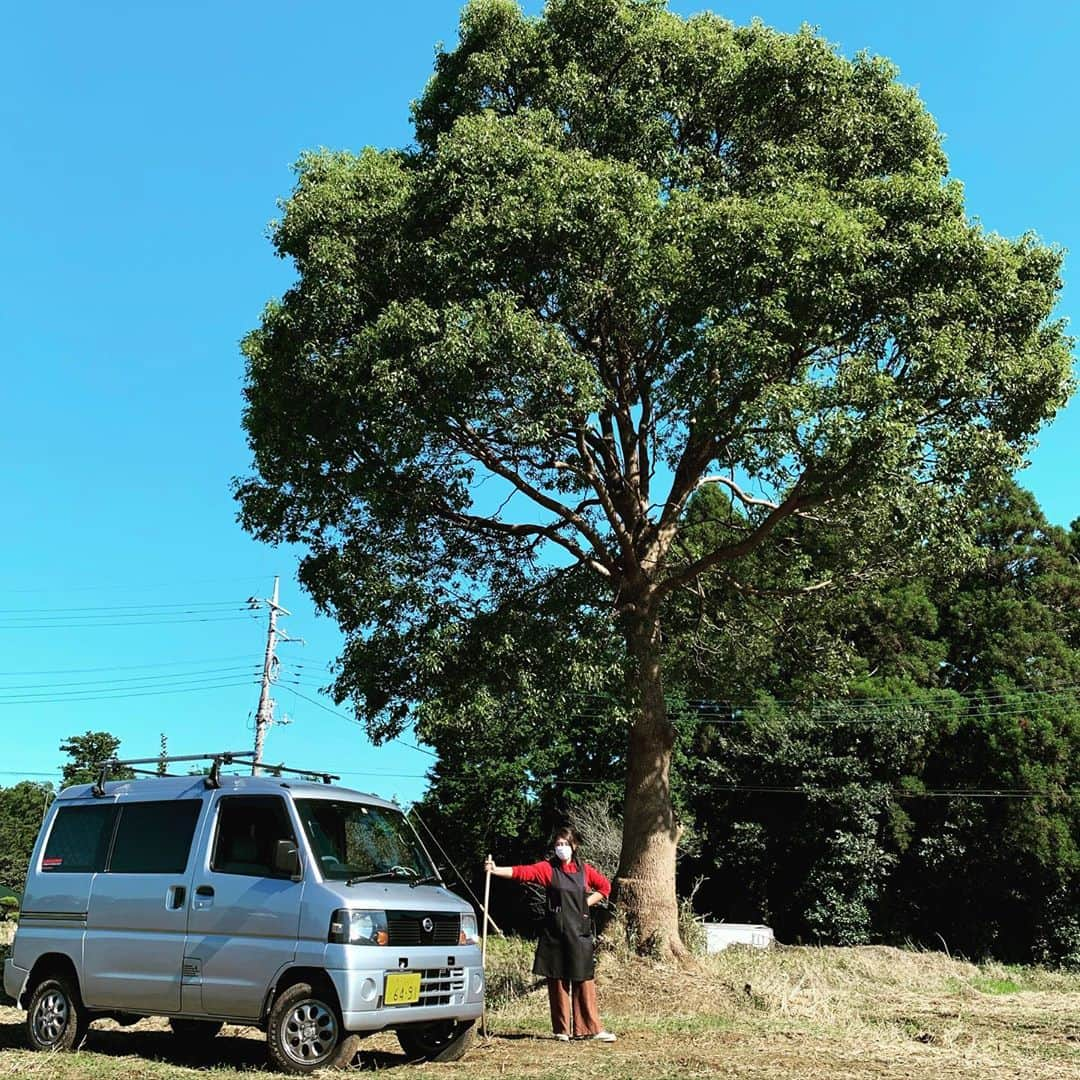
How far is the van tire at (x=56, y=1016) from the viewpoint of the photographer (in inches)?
356

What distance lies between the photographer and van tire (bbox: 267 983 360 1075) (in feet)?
25.5

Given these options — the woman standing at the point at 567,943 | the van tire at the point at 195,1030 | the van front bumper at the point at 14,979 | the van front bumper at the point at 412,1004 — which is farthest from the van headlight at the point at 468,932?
the van front bumper at the point at 14,979

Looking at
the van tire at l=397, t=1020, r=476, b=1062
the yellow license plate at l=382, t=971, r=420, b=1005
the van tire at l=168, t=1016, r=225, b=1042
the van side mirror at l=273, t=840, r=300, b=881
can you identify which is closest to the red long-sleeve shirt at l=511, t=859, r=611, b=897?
the van tire at l=397, t=1020, r=476, b=1062

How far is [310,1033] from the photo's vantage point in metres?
7.84

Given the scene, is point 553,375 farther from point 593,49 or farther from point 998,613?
point 998,613

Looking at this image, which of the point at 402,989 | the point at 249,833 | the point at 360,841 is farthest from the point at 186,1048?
the point at 402,989

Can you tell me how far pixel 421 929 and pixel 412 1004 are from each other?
55 centimetres

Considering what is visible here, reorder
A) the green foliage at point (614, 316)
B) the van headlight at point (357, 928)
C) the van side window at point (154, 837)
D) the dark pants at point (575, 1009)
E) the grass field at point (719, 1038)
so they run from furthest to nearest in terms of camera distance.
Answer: the green foliage at point (614, 316), the dark pants at point (575, 1009), the van side window at point (154, 837), the grass field at point (719, 1038), the van headlight at point (357, 928)

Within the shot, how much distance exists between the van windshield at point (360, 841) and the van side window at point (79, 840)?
7.40 feet

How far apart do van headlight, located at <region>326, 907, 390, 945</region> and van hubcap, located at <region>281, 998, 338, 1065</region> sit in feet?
1.71

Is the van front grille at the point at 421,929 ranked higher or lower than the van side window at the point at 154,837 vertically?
lower

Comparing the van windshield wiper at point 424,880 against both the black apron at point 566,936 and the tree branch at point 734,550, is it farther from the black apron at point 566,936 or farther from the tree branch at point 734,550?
the tree branch at point 734,550

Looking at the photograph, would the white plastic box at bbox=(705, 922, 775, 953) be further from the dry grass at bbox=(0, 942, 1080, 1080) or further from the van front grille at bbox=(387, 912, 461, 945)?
the van front grille at bbox=(387, 912, 461, 945)

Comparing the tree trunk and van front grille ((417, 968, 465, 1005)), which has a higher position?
the tree trunk
